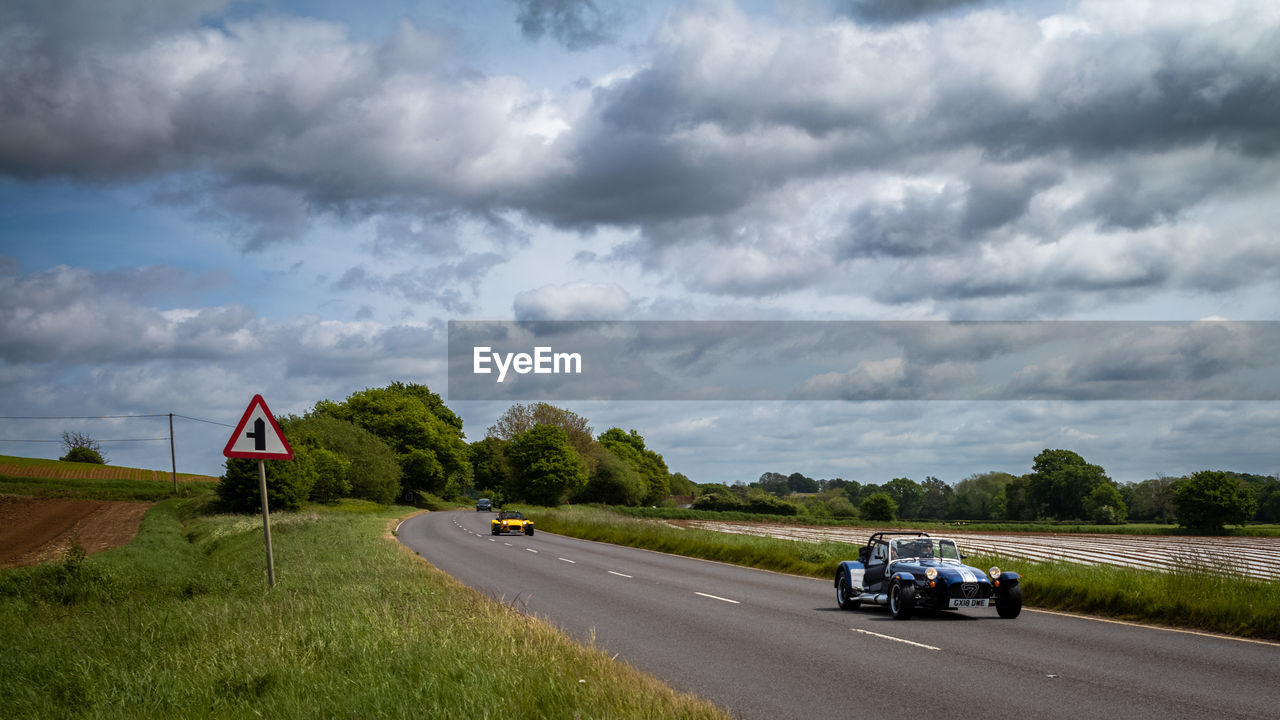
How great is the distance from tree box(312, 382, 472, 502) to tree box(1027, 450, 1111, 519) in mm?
76532

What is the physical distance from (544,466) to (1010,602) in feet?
292

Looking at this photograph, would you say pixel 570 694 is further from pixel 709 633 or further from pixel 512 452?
pixel 512 452

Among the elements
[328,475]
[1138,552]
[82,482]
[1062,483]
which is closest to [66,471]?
[82,482]

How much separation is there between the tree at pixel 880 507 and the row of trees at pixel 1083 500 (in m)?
0.11

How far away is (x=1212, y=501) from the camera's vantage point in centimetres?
7219

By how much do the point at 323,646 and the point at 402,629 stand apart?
0.96 metres

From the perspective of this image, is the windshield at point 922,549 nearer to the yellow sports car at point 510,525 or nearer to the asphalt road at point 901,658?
the asphalt road at point 901,658

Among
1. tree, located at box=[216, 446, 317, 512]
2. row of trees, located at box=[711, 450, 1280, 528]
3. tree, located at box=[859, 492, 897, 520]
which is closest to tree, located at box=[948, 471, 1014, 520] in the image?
row of trees, located at box=[711, 450, 1280, 528]

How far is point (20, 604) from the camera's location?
55.6 feet

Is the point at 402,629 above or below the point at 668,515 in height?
above

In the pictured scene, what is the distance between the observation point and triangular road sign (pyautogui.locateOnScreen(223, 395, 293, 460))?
12.4 meters

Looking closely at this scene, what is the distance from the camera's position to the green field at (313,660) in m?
6.62

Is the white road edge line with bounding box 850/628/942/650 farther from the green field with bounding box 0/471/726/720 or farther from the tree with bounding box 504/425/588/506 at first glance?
the tree with bounding box 504/425/588/506

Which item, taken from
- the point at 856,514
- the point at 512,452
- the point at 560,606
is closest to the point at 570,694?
the point at 560,606
